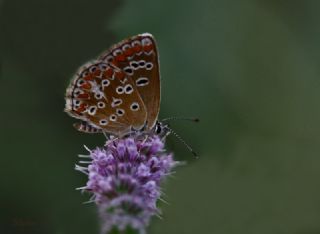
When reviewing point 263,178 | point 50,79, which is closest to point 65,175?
point 50,79

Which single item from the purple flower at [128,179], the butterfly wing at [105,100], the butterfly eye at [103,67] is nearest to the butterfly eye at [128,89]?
the butterfly wing at [105,100]

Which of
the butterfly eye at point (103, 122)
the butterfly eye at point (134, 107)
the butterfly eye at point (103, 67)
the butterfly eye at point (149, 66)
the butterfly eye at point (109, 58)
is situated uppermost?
the butterfly eye at point (149, 66)

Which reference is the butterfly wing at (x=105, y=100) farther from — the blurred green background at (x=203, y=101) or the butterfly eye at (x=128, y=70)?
the blurred green background at (x=203, y=101)

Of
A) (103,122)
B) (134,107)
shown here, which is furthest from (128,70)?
(103,122)

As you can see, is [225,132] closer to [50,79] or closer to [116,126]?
[50,79]

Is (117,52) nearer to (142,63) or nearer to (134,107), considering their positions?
(142,63)

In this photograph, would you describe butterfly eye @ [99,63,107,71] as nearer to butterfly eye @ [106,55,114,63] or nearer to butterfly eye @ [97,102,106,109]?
butterfly eye @ [106,55,114,63]
